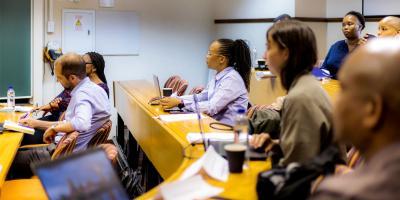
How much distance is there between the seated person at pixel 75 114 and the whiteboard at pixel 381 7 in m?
3.31

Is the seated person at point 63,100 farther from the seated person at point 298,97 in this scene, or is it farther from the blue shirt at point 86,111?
the seated person at point 298,97

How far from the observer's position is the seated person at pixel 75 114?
2.99 m

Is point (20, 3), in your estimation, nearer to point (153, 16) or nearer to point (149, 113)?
point (153, 16)

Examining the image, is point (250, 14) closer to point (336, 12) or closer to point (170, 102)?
point (336, 12)

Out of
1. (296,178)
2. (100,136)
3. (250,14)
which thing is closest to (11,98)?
(100,136)

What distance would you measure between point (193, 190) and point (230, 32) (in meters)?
4.91

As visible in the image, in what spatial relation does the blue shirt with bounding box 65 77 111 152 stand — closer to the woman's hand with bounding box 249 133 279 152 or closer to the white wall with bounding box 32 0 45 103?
the woman's hand with bounding box 249 133 279 152

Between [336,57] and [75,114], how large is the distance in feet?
8.71

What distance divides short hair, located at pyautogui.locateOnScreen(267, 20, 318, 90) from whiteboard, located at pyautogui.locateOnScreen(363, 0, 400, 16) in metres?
3.57

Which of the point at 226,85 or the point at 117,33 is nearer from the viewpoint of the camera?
the point at 226,85

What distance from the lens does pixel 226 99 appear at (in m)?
3.34

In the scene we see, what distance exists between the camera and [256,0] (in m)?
5.92

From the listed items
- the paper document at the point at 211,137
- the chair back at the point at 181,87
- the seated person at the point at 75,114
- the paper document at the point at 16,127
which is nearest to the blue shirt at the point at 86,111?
the seated person at the point at 75,114

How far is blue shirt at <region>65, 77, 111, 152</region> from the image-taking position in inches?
117
